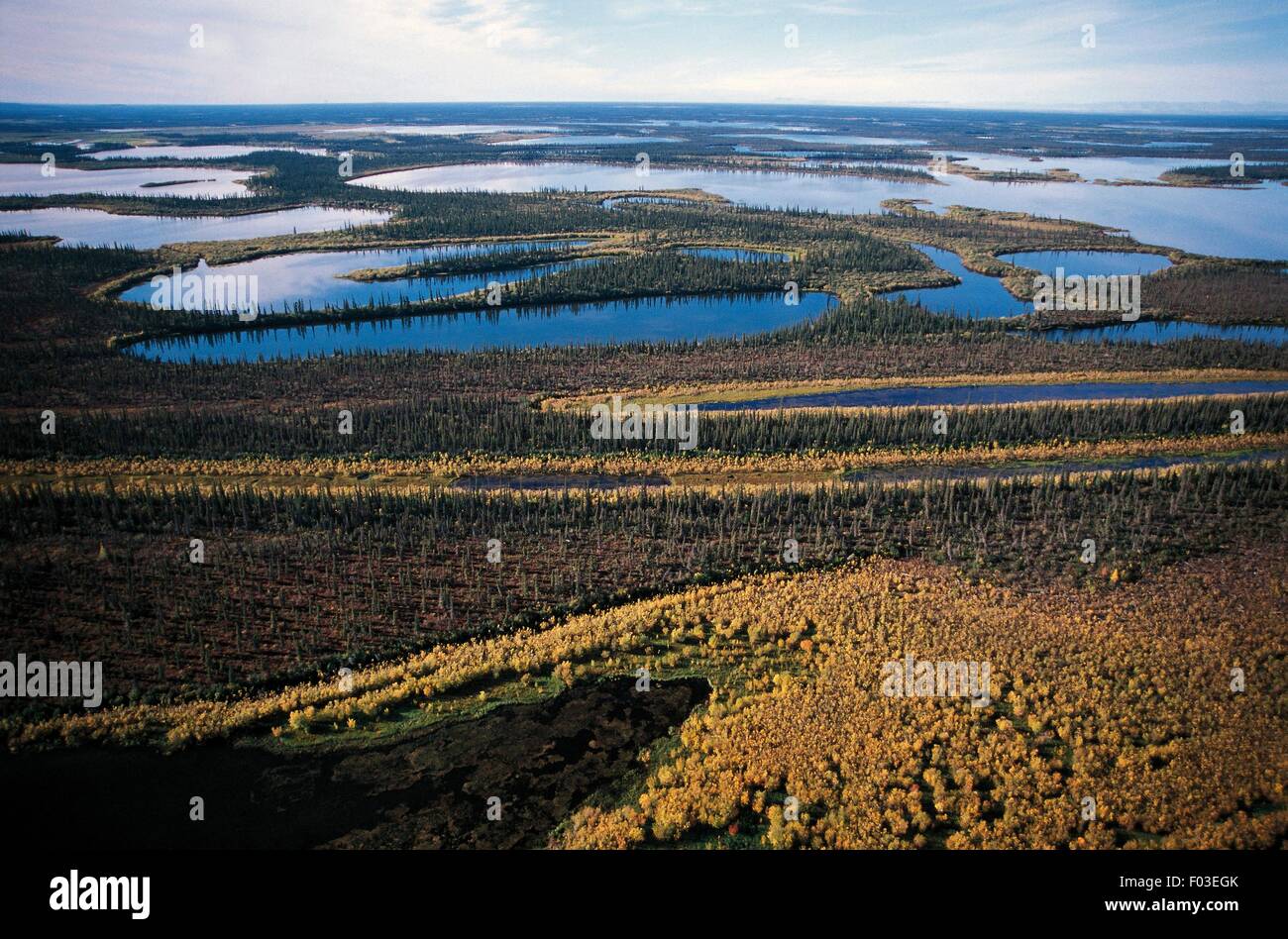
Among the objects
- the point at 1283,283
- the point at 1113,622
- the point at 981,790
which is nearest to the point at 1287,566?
the point at 1113,622

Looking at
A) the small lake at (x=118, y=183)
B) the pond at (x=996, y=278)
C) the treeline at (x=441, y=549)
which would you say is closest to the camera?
the treeline at (x=441, y=549)

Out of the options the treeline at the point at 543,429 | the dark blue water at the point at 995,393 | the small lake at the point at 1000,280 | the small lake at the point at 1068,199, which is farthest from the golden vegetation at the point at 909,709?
the small lake at the point at 1068,199

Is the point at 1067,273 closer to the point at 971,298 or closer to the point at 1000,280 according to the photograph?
the point at 1000,280

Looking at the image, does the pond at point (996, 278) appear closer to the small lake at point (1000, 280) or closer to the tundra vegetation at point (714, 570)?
the small lake at point (1000, 280)

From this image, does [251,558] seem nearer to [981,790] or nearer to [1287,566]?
[981,790]

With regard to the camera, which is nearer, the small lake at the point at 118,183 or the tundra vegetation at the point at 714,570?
the tundra vegetation at the point at 714,570
